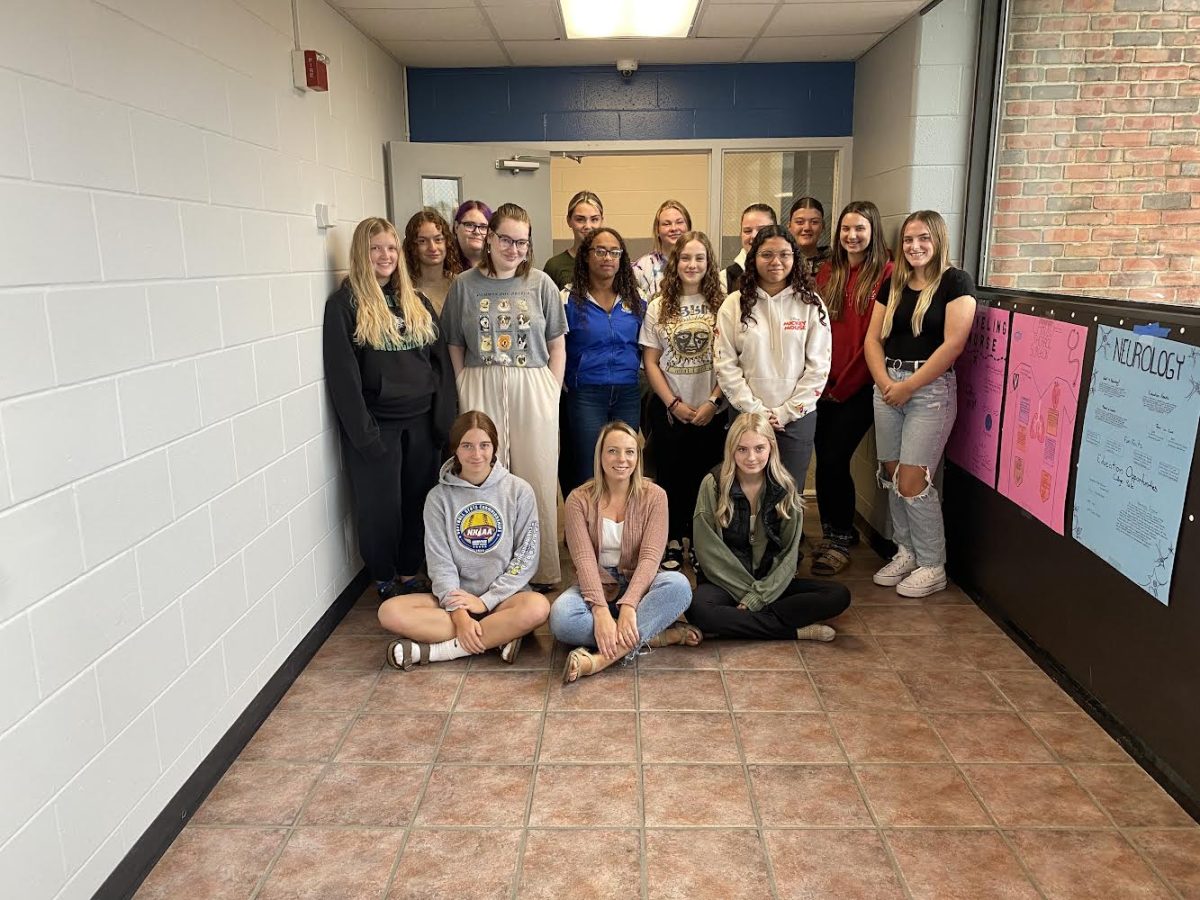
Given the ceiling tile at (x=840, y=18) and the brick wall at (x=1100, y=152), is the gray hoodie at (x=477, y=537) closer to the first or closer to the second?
the brick wall at (x=1100, y=152)

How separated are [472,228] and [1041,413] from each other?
2.31 meters

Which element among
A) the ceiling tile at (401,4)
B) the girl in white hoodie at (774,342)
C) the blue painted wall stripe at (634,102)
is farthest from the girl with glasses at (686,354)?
the blue painted wall stripe at (634,102)

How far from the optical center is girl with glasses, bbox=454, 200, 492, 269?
3.79 metres

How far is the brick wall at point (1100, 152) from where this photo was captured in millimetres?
2748

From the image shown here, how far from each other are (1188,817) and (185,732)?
2473 millimetres

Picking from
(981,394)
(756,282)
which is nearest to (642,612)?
(756,282)

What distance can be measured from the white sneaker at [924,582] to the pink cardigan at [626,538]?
1.11m

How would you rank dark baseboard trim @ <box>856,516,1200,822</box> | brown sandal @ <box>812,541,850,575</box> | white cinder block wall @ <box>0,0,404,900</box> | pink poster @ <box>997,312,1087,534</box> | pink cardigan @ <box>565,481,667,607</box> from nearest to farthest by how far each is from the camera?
1. white cinder block wall @ <box>0,0,404,900</box>
2. dark baseboard trim @ <box>856,516,1200,822</box>
3. pink poster @ <box>997,312,1087,534</box>
4. pink cardigan @ <box>565,481,667,607</box>
5. brown sandal @ <box>812,541,850,575</box>

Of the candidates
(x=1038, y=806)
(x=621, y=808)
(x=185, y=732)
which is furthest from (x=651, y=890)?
(x=185, y=732)

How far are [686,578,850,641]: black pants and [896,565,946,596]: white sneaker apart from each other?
20.2 inches

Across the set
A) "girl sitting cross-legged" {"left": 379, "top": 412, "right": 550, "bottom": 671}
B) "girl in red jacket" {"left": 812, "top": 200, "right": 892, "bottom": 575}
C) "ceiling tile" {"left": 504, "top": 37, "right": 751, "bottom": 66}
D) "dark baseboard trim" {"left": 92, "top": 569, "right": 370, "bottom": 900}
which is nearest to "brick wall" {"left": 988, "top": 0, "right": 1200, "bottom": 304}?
"girl in red jacket" {"left": 812, "top": 200, "right": 892, "bottom": 575}

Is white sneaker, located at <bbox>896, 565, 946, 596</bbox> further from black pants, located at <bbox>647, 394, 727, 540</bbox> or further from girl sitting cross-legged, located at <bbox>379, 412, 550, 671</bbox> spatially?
girl sitting cross-legged, located at <bbox>379, 412, 550, 671</bbox>

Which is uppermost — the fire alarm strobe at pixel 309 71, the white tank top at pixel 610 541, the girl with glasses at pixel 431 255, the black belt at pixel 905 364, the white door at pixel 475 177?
the fire alarm strobe at pixel 309 71

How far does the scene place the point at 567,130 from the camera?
492 cm
